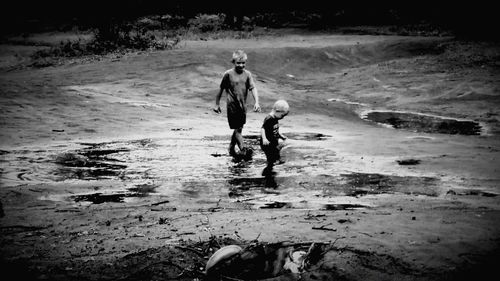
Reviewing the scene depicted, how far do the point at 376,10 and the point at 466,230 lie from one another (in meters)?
34.3

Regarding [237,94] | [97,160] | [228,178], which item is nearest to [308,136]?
[237,94]

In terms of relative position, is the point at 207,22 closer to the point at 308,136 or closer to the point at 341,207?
the point at 308,136

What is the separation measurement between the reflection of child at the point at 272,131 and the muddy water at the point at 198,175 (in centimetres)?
29

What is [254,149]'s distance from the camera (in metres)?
9.00

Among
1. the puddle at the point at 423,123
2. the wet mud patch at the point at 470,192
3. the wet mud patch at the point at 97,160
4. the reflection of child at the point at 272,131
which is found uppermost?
the reflection of child at the point at 272,131

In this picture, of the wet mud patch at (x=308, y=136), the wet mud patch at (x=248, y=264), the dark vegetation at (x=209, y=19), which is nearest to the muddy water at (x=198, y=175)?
the wet mud patch at (x=308, y=136)

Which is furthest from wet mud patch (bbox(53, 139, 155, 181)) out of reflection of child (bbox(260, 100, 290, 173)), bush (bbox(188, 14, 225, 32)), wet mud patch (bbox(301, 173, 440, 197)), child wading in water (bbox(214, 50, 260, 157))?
bush (bbox(188, 14, 225, 32))

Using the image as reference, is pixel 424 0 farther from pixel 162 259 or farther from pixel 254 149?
pixel 162 259

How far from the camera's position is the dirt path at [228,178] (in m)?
3.45

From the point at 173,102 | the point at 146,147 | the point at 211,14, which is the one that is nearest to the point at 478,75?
the point at 173,102

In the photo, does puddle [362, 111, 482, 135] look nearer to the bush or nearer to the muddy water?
the muddy water

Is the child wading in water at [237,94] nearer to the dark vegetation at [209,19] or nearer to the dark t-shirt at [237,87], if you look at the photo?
the dark t-shirt at [237,87]

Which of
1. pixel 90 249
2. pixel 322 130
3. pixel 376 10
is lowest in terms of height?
pixel 322 130

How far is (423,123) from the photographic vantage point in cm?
1235
